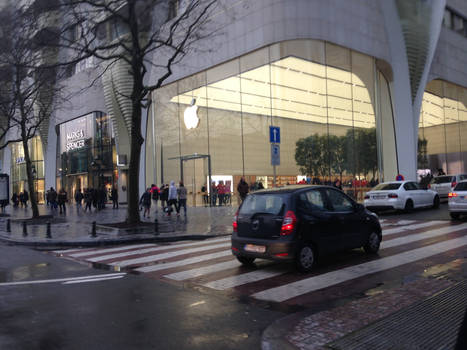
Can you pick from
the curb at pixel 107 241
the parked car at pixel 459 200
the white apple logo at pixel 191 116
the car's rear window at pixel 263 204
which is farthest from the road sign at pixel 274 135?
the white apple logo at pixel 191 116

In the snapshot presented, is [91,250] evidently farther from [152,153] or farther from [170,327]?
[152,153]

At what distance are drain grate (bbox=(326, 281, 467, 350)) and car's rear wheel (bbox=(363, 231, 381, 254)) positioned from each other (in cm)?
351

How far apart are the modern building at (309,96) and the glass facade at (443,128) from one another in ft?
0.54

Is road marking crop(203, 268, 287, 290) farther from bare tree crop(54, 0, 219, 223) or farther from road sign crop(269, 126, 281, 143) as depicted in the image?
bare tree crop(54, 0, 219, 223)

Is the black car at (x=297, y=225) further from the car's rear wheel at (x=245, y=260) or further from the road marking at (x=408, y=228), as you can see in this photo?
the road marking at (x=408, y=228)

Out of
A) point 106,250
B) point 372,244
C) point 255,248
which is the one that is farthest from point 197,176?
point 255,248

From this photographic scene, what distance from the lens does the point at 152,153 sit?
111 ft

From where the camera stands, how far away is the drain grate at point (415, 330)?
3.79m

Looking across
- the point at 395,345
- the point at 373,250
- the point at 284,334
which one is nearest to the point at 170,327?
the point at 284,334

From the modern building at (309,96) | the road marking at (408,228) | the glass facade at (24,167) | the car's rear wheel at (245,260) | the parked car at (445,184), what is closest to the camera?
the car's rear wheel at (245,260)

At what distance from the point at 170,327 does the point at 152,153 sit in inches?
1184

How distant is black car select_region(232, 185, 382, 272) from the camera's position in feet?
23.5

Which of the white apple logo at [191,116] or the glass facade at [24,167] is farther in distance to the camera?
the glass facade at [24,167]

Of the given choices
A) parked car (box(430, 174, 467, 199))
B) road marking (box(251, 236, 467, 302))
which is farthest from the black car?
parked car (box(430, 174, 467, 199))
